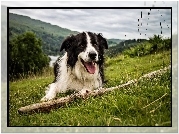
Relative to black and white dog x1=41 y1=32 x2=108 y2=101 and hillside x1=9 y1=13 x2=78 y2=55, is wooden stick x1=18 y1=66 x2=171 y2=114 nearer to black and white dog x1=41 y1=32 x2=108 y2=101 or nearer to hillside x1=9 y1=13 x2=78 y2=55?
black and white dog x1=41 y1=32 x2=108 y2=101

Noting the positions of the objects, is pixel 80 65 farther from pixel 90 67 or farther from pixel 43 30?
pixel 43 30

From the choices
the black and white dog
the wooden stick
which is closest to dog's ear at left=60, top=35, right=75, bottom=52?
the black and white dog

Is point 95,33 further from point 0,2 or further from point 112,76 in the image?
point 0,2

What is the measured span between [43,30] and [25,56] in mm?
348

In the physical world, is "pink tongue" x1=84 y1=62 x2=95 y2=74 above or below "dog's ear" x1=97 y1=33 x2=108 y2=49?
below

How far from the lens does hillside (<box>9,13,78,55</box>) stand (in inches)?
179

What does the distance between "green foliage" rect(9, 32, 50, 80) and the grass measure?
0.11 m

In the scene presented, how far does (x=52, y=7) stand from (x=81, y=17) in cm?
33

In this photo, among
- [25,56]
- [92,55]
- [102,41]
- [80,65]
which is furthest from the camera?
[25,56]

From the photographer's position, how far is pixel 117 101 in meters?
4.48

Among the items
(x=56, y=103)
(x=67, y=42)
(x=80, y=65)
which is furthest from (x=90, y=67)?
(x=56, y=103)

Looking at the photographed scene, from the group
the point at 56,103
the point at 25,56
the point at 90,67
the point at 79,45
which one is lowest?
the point at 56,103

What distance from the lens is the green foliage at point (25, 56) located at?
15.1 feet

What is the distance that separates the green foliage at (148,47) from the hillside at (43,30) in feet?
2.23
